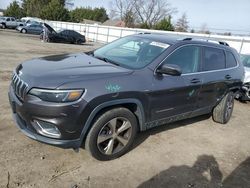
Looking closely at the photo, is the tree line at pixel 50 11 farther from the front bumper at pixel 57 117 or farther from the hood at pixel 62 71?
the front bumper at pixel 57 117

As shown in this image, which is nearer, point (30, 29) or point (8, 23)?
point (30, 29)

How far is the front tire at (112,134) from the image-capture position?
3832 millimetres

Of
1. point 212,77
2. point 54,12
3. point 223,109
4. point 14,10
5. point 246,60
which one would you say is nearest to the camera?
point 212,77

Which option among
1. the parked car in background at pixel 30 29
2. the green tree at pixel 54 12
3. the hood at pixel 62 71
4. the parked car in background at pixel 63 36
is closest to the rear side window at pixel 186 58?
the hood at pixel 62 71

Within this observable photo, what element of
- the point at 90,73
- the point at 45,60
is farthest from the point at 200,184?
the point at 45,60

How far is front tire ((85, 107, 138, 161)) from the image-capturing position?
3832 millimetres

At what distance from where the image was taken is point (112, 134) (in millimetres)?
4074

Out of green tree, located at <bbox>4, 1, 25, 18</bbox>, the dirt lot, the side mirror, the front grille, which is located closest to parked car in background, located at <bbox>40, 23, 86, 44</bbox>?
the dirt lot

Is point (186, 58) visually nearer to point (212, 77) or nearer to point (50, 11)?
point (212, 77)

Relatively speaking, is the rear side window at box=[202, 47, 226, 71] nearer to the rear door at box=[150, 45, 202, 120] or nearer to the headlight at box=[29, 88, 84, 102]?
the rear door at box=[150, 45, 202, 120]

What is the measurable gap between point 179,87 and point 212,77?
112 cm

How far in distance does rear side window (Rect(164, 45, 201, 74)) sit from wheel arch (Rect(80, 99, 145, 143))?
0.89 m

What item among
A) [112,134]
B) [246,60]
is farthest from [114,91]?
[246,60]

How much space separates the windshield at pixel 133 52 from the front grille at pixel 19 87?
1443mm
